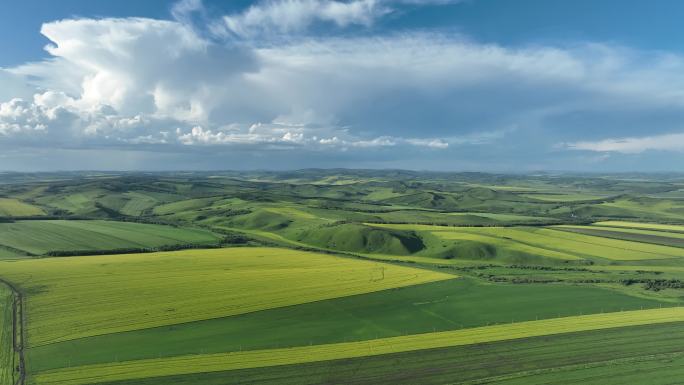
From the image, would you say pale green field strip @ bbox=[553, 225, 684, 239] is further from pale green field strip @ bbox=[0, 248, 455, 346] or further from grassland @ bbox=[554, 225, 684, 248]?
pale green field strip @ bbox=[0, 248, 455, 346]

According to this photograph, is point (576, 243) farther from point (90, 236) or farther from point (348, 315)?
point (90, 236)

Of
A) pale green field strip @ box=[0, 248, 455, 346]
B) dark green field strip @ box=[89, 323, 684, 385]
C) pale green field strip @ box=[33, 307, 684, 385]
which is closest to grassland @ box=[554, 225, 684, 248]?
pale green field strip @ box=[33, 307, 684, 385]

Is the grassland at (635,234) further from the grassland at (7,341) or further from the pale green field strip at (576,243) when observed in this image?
the grassland at (7,341)

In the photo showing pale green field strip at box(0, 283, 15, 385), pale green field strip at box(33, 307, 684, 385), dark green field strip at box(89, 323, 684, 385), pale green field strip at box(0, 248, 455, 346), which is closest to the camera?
dark green field strip at box(89, 323, 684, 385)

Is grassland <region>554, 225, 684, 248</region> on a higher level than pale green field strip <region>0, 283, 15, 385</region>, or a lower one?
higher

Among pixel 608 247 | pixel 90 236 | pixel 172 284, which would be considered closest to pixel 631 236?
pixel 608 247

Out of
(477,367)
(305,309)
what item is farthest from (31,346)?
(477,367)
